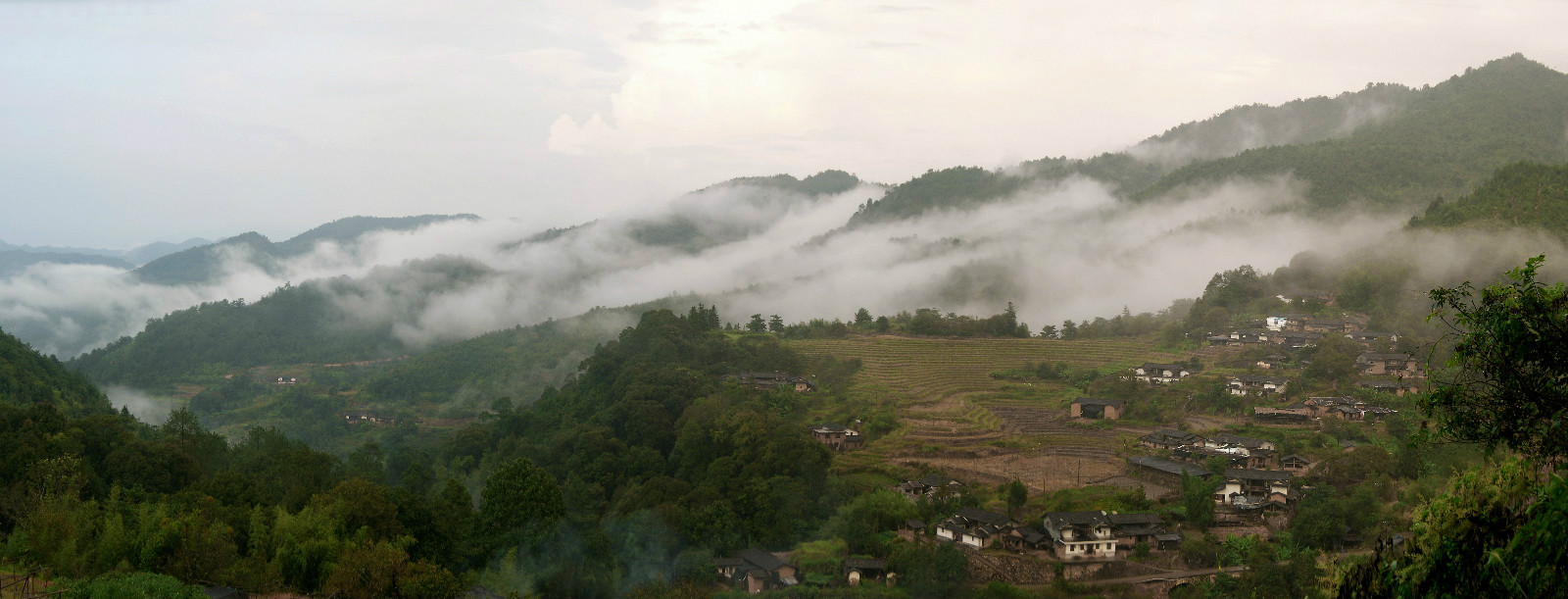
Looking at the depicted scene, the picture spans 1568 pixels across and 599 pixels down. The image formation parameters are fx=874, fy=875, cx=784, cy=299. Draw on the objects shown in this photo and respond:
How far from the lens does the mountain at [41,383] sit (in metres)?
29.5

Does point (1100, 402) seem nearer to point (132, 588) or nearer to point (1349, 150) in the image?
point (132, 588)

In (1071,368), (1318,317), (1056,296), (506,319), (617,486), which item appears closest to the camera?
(617,486)

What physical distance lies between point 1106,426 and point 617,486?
51.0ft

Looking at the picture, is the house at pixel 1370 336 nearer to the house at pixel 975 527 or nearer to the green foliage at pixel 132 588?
the house at pixel 975 527

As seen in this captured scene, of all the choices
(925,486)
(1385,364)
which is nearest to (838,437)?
(925,486)

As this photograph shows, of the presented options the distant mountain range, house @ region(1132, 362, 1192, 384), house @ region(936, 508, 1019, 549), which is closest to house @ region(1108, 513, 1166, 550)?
house @ region(936, 508, 1019, 549)

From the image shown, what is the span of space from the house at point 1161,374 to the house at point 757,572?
17.2 meters

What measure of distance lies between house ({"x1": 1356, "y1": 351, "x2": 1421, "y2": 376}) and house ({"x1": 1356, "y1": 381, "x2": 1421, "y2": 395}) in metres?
1.51

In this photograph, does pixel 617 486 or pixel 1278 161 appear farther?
pixel 1278 161


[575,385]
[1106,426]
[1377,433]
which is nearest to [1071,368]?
Result: [1106,426]

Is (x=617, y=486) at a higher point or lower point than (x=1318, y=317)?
lower

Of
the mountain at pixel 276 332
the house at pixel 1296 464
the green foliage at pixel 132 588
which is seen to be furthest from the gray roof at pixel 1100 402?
the mountain at pixel 276 332

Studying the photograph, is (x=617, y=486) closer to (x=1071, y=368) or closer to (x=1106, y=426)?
(x=1106, y=426)

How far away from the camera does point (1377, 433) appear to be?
2480cm
